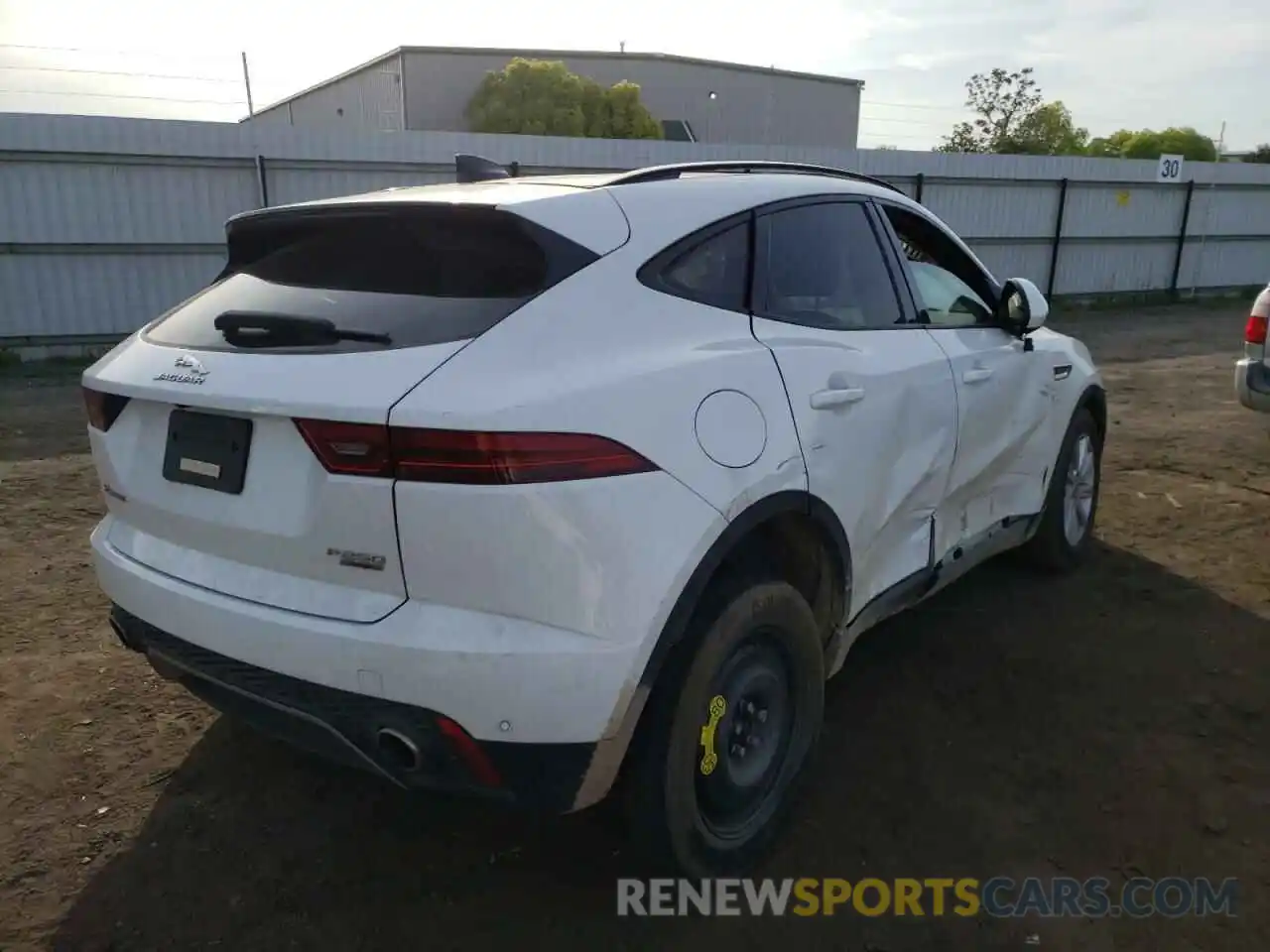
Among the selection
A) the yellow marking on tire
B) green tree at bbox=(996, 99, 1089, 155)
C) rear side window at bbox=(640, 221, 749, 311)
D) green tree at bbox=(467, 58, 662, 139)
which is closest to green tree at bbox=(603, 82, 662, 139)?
green tree at bbox=(467, 58, 662, 139)

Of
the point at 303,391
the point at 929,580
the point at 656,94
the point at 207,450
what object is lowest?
the point at 929,580

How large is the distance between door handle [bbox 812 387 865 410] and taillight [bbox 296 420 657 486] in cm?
79

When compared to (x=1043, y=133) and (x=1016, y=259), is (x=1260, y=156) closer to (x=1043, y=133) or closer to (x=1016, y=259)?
(x=1043, y=133)

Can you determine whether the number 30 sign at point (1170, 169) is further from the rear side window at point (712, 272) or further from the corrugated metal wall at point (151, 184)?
the rear side window at point (712, 272)

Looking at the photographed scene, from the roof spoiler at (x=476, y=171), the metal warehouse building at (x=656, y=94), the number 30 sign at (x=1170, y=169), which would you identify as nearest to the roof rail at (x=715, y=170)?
the roof spoiler at (x=476, y=171)

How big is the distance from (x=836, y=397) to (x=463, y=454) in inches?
47.0

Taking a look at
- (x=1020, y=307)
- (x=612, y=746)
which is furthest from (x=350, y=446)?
(x=1020, y=307)

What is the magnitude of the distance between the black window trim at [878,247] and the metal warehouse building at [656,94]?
1415 inches

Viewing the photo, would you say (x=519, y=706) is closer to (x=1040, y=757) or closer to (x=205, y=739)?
(x=205, y=739)

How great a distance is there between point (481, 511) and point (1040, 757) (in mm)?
2205

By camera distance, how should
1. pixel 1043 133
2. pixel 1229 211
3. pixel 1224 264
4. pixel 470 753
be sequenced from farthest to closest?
pixel 1043 133, pixel 1224 264, pixel 1229 211, pixel 470 753

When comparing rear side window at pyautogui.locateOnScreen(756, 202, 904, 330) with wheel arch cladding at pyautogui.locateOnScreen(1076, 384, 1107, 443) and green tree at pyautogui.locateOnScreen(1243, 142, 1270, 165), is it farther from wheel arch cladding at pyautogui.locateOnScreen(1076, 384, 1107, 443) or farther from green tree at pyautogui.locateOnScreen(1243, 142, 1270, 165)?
green tree at pyautogui.locateOnScreen(1243, 142, 1270, 165)

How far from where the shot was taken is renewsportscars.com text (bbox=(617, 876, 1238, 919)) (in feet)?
8.25

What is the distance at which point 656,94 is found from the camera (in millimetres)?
41156
